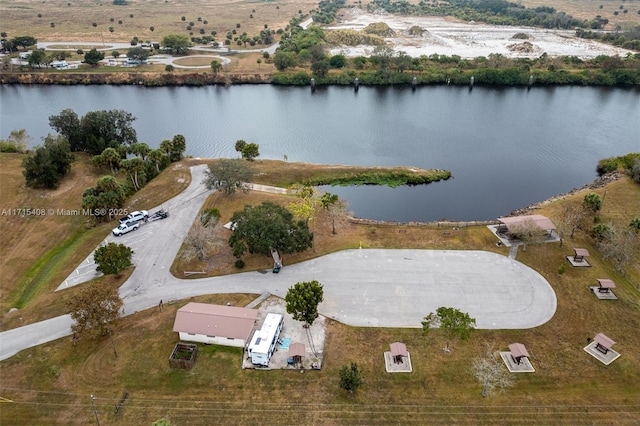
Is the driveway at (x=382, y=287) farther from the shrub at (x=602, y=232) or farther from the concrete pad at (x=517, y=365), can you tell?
the shrub at (x=602, y=232)

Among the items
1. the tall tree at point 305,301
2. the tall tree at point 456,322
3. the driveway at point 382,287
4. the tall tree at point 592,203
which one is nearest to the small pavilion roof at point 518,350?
the driveway at point 382,287

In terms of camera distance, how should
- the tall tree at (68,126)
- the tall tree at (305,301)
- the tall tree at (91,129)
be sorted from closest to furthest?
the tall tree at (305,301) < the tall tree at (91,129) < the tall tree at (68,126)

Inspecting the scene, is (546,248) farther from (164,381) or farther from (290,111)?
(290,111)

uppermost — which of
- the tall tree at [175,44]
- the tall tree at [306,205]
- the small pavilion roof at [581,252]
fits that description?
the tall tree at [175,44]

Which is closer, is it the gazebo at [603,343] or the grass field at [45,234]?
the gazebo at [603,343]

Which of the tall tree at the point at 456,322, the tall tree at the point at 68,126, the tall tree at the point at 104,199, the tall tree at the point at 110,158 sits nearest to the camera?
the tall tree at the point at 456,322

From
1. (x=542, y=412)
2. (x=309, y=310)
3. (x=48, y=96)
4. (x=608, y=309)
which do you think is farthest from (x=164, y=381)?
(x=48, y=96)

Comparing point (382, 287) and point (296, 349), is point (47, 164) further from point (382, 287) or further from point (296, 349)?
point (382, 287)

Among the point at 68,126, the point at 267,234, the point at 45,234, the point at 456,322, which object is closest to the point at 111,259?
the point at 267,234
